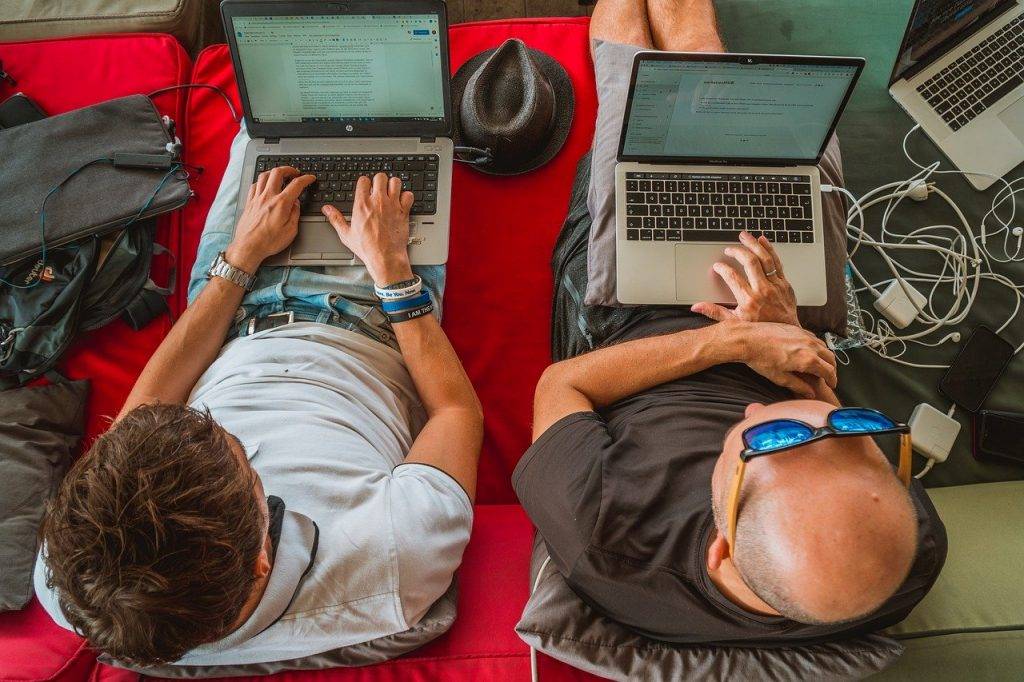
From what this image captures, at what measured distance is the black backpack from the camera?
138 cm

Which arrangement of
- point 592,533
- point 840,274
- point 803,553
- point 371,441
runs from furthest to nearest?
1. point 840,274
2. point 371,441
3. point 592,533
4. point 803,553

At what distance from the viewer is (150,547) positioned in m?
0.77

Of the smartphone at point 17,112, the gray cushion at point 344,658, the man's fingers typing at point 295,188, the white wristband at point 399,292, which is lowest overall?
the gray cushion at point 344,658

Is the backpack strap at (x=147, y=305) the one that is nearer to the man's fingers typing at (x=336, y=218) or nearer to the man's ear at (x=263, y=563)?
the man's fingers typing at (x=336, y=218)

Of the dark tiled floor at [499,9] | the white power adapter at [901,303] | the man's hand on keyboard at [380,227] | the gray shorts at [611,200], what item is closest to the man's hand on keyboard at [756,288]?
the gray shorts at [611,200]

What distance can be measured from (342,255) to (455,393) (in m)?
0.42

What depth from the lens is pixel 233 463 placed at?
87 cm

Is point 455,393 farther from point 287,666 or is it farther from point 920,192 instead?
point 920,192

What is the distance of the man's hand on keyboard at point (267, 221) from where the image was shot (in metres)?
1.33

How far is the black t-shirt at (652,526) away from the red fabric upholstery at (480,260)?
0.25 metres

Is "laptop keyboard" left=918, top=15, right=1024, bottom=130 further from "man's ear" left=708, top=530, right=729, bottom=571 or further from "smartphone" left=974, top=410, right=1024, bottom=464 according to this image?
"man's ear" left=708, top=530, right=729, bottom=571

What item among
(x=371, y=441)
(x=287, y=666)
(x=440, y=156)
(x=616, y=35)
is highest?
(x=616, y=35)

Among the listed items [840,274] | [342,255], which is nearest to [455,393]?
[342,255]

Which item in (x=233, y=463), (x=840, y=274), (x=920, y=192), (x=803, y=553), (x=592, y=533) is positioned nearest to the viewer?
(x=803, y=553)
